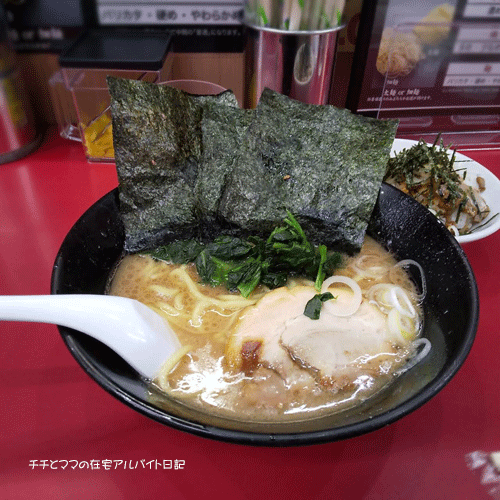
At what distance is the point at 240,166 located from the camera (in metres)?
1.22

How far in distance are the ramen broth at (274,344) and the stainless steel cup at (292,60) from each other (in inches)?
35.1

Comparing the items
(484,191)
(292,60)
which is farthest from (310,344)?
(292,60)

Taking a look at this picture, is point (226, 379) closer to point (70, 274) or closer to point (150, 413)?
point (150, 413)

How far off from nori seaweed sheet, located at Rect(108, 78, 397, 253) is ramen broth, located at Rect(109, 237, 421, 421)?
0.52 feet

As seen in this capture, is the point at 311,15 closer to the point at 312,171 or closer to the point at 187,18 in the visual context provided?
the point at 187,18

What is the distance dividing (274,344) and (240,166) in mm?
522

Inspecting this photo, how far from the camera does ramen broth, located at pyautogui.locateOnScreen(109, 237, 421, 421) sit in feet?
2.97

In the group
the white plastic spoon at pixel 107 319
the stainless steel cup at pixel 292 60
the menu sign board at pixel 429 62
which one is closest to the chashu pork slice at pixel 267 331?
the white plastic spoon at pixel 107 319

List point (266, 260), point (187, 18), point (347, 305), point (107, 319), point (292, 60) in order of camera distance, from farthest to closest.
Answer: point (187, 18) < point (292, 60) < point (266, 260) < point (347, 305) < point (107, 319)

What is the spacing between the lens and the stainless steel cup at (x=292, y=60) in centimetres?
155

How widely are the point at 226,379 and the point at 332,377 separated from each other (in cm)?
23

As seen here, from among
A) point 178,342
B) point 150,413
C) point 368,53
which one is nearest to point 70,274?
point 178,342

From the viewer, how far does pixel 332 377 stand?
0.93 meters

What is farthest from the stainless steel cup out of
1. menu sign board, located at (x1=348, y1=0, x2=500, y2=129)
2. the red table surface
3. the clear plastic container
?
the red table surface
